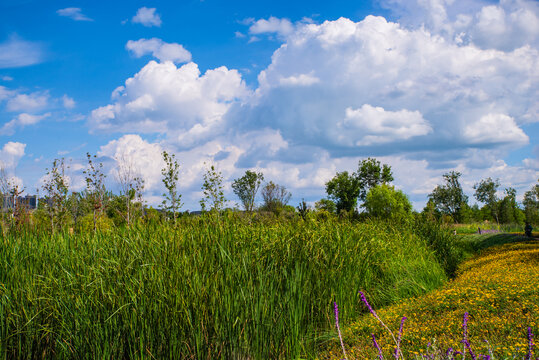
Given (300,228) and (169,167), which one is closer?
(300,228)

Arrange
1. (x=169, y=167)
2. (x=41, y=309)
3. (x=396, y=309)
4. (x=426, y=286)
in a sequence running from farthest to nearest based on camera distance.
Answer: (x=169, y=167)
(x=426, y=286)
(x=396, y=309)
(x=41, y=309)

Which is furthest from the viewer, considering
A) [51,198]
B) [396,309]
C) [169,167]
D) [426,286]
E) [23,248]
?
[51,198]

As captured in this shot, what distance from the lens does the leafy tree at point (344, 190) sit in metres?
41.2

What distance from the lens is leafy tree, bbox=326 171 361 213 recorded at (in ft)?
135

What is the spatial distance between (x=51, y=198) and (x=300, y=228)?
41.5 ft

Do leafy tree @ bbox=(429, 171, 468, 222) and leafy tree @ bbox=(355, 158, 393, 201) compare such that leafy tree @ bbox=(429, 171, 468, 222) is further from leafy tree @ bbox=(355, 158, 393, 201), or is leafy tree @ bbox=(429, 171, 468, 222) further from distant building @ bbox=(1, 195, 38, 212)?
distant building @ bbox=(1, 195, 38, 212)

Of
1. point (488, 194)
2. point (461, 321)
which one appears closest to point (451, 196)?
point (488, 194)

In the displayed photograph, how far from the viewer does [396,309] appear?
641 cm

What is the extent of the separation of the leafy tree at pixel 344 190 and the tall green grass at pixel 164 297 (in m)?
35.8

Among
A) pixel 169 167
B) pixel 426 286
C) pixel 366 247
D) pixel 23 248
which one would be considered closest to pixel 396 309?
pixel 366 247

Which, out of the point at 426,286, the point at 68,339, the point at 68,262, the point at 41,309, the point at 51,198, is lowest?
the point at 426,286

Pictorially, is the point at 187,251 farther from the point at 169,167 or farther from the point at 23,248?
the point at 169,167

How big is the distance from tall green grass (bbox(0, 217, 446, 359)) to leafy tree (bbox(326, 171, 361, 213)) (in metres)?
35.8

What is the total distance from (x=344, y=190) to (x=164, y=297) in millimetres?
38636
